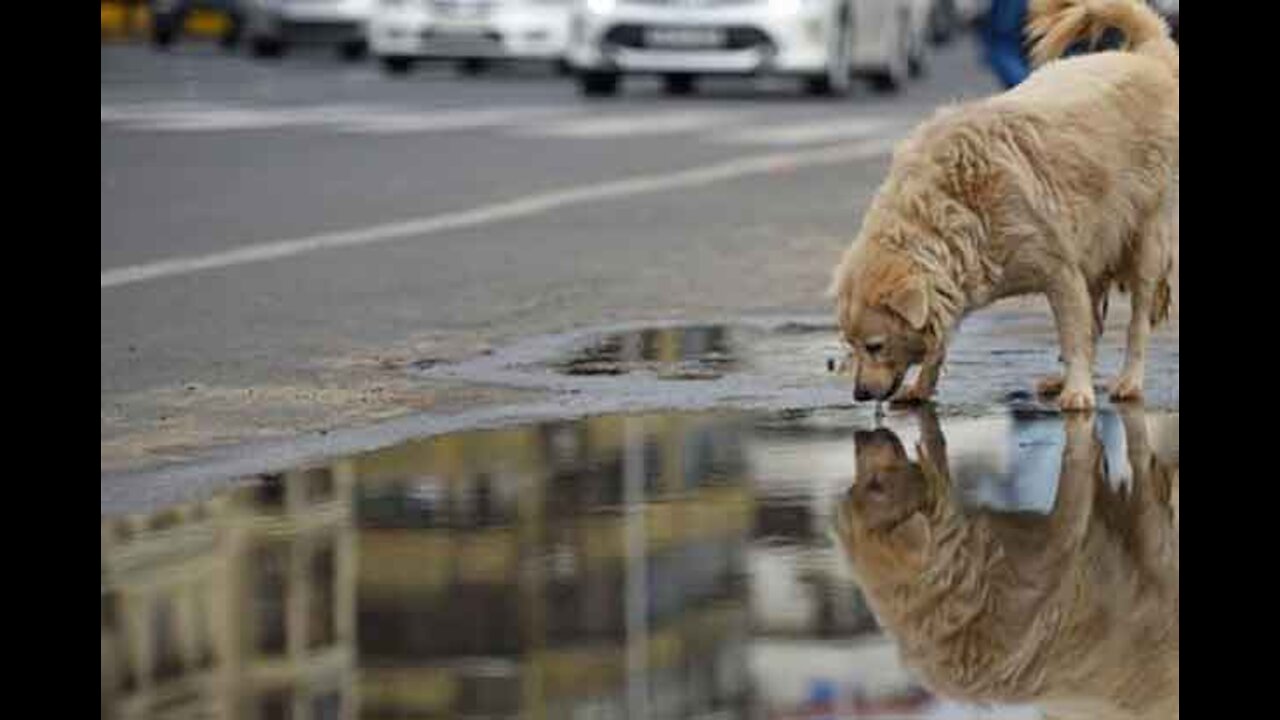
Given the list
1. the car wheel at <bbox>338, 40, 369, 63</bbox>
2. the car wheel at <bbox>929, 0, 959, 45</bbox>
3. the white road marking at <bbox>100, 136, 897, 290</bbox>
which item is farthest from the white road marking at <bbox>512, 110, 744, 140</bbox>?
the car wheel at <bbox>929, 0, 959, 45</bbox>

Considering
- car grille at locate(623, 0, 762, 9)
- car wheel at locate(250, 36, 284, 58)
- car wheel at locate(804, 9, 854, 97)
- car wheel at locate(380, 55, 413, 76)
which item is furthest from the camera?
car wheel at locate(250, 36, 284, 58)

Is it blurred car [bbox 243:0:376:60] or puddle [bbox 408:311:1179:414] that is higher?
puddle [bbox 408:311:1179:414]

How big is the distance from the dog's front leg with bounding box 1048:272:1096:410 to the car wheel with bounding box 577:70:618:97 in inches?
844

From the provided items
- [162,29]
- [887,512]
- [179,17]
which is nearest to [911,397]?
[887,512]

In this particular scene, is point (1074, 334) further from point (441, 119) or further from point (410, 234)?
point (441, 119)

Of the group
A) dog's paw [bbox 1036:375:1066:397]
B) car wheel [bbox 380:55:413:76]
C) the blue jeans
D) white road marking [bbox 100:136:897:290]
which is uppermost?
the blue jeans

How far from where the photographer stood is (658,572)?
7.71 meters

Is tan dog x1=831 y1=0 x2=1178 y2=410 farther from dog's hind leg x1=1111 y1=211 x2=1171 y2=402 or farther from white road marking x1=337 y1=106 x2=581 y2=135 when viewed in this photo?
white road marking x1=337 y1=106 x2=581 y2=135

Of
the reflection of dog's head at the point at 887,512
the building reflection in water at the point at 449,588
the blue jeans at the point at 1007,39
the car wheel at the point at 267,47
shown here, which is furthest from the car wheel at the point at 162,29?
the reflection of dog's head at the point at 887,512

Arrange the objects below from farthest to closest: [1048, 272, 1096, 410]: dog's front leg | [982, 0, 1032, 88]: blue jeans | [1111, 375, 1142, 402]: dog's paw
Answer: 1. [982, 0, 1032, 88]: blue jeans
2. [1111, 375, 1142, 402]: dog's paw
3. [1048, 272, 1096, 410]: dog's front leg

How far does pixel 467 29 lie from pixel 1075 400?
2743 cm

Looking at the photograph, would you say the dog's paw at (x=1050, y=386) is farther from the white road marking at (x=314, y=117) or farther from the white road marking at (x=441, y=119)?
the white road marking at (x=314, y=117)

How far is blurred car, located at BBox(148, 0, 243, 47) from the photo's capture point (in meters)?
48.2
